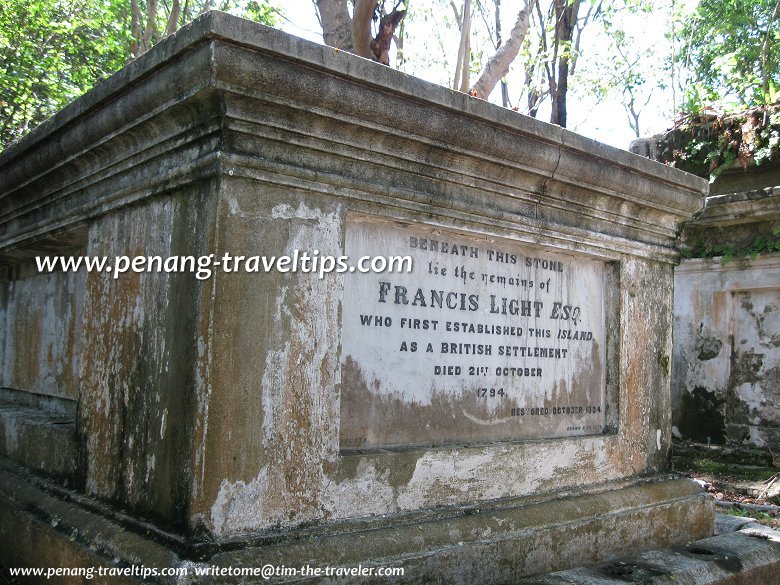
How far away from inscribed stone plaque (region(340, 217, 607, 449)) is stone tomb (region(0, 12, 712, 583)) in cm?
1

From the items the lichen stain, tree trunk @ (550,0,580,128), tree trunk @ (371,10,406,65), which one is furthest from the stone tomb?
tree trunk @ (550,0,580,128)

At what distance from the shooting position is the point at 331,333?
2.62 meters

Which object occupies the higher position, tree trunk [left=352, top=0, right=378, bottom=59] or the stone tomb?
tree trunk [left=352, top=0, right=378, bottom=59]

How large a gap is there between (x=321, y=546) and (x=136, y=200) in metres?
1.47

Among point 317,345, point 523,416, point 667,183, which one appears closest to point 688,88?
point 667,183

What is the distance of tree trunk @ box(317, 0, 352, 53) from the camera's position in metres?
7.94

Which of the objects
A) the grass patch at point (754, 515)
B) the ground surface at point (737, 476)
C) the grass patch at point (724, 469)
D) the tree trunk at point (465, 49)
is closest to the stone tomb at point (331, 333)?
the grass patch at point (754, 515)

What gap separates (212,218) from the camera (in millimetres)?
2387

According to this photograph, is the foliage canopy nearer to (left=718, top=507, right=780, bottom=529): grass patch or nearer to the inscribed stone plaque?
the inscribed stone plaque

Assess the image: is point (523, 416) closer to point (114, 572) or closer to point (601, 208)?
point (601, 208)

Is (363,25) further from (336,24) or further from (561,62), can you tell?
(561,62)

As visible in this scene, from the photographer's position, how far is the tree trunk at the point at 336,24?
7941 mm

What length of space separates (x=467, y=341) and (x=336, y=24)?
5.81m

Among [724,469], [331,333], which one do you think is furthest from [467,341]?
[724,469]
